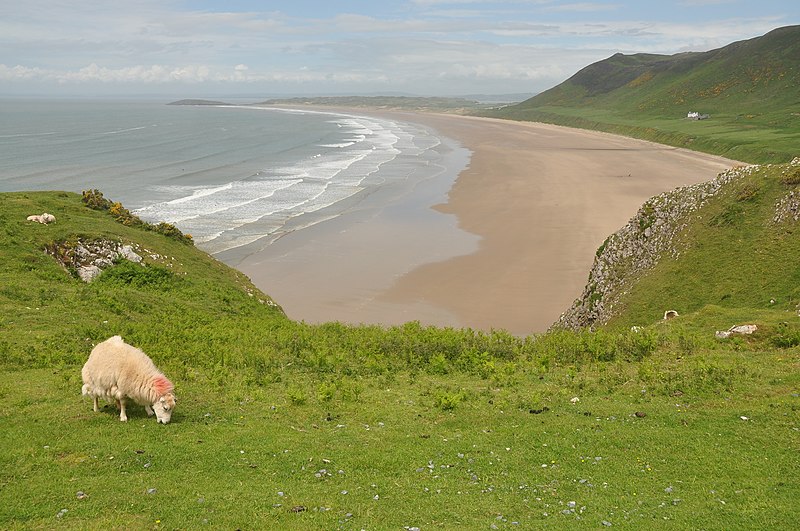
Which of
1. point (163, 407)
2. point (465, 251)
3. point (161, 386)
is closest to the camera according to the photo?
point (163, 407)

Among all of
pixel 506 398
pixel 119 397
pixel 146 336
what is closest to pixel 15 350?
pixel 146 336

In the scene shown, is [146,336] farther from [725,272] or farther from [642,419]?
[725,272]

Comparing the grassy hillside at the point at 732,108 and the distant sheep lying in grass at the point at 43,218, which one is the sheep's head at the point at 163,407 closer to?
the distant sheep lying in grass at the point at 43,218

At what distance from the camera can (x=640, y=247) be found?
30.1 metres

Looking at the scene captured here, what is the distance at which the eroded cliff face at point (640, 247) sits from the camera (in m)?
28.7

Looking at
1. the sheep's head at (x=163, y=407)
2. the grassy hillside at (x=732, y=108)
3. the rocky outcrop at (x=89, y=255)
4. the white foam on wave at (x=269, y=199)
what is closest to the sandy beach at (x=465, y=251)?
the white foam on wave at (x=269, y=199)

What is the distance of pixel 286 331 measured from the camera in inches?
832

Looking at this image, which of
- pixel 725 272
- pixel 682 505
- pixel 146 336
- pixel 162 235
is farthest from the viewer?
pixel 162 235

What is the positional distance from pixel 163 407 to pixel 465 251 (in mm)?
36257

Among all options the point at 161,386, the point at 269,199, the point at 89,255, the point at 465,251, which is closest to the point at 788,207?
the point at 465,251

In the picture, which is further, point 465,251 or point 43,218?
point 465,251

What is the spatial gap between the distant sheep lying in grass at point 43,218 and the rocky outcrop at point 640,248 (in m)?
23.9

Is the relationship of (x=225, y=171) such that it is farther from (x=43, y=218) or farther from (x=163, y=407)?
(x=163, y=407)

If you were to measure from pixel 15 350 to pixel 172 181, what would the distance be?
218 feet
